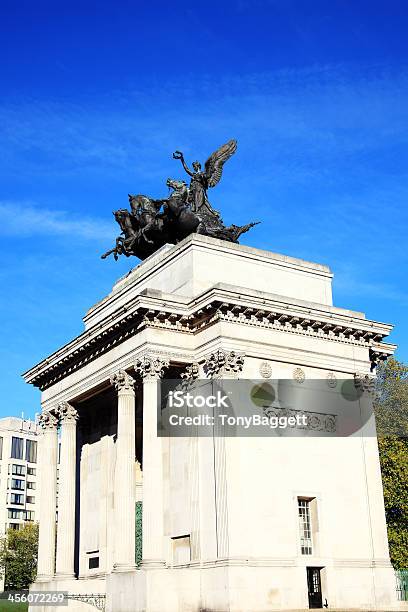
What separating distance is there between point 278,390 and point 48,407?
594 inches

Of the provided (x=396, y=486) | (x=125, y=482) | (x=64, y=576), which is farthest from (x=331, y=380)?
(x=396, y=486)

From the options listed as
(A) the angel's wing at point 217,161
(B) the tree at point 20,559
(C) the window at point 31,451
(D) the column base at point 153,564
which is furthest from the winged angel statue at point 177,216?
(C) the window at point 31,451

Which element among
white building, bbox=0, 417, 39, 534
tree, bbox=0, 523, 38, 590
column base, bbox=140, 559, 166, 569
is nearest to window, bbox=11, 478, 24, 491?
white building, bbox=0, 417, 39, 534

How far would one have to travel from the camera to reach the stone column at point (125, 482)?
3197 cm

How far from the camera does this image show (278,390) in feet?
110

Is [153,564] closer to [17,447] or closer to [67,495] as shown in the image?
[67,495]

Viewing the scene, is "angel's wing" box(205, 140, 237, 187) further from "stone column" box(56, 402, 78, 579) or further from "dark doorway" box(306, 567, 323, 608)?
"dark doorway" box(306, 567, 323, 608)

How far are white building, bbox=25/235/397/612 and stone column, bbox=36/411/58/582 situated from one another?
51cm

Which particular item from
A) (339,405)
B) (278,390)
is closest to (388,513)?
(339,405)

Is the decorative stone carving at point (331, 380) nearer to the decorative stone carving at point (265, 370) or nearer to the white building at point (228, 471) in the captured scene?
the white building at point (228, 471)

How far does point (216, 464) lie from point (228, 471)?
0.60 meters

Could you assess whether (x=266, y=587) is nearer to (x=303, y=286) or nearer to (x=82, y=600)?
(x=82, y=600)

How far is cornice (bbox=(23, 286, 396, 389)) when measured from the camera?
32.4 metres

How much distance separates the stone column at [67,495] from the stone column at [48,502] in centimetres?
83
